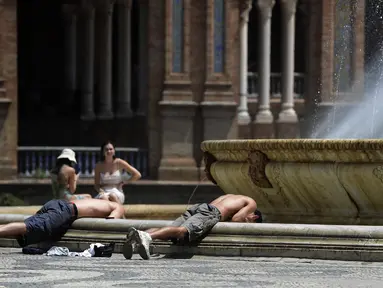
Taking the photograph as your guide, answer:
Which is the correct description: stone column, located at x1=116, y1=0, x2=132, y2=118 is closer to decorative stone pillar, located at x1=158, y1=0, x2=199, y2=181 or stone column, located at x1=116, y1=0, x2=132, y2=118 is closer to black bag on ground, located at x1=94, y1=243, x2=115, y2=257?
decorative stone pillar, located at x1=158, y1=0, x2=199, y2=181

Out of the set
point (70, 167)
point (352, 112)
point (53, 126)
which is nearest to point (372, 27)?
point (352, 112)

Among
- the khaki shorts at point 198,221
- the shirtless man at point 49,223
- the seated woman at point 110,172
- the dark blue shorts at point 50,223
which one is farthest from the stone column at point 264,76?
Answer: the khaki shorts at point 198,221

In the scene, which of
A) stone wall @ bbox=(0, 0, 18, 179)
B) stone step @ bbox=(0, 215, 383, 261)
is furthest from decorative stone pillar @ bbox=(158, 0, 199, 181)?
stone step @ bbox=(0, 215, 383, 261)

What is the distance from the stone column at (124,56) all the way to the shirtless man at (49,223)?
27457 millimetres

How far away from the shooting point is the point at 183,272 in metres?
12.5

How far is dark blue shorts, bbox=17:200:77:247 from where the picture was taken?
14555 millimetres

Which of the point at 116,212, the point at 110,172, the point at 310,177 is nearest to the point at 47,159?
the point at 110,172

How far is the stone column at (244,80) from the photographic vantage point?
40969 millimetres

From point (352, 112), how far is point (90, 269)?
25.1m

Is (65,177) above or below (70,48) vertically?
below

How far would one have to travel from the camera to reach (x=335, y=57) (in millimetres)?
40469

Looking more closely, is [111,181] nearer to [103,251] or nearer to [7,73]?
[103,251]

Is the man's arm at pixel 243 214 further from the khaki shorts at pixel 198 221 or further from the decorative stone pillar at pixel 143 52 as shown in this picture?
the decorative stone pillar at pixel 143 52

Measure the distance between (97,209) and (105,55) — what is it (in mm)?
28355
